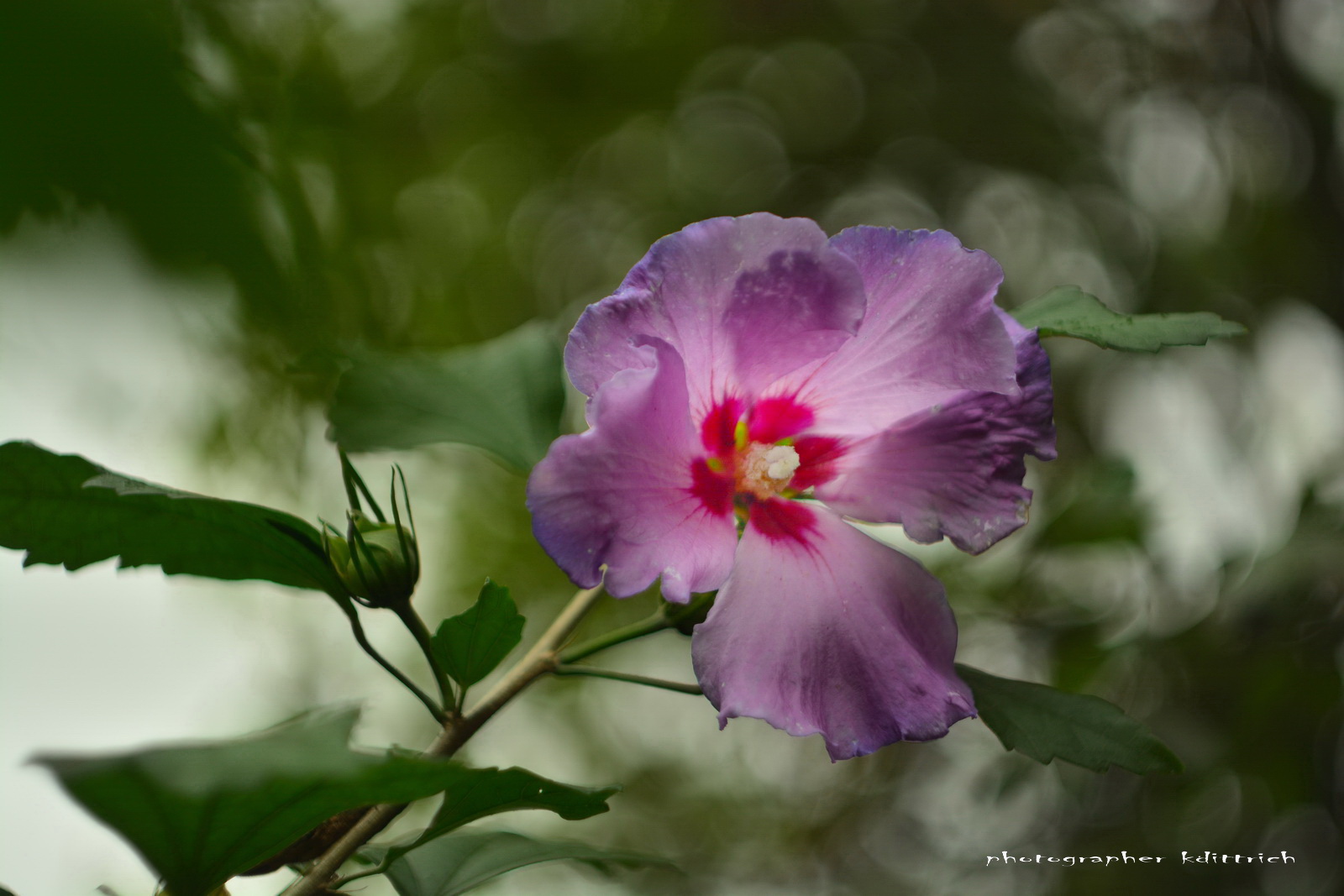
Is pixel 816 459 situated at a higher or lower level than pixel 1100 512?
higher

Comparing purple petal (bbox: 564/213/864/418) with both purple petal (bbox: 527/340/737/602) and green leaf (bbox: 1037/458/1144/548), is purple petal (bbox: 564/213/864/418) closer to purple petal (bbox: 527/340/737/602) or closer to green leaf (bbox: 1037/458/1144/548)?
purple petal (bbox: 527/340/737/602)

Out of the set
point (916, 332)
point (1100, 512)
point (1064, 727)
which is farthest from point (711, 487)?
point (1100, 512)

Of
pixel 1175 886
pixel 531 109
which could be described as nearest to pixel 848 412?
pixel 1175 886

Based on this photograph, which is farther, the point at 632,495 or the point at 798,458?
the point at 798,458

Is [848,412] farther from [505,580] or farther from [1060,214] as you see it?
[1060,214]

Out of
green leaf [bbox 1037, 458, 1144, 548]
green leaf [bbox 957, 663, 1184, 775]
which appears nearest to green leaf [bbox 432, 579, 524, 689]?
green leaf [bbox 957, 663, 1184, 775]

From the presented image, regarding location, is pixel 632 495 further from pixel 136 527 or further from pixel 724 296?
pixel 136 527
